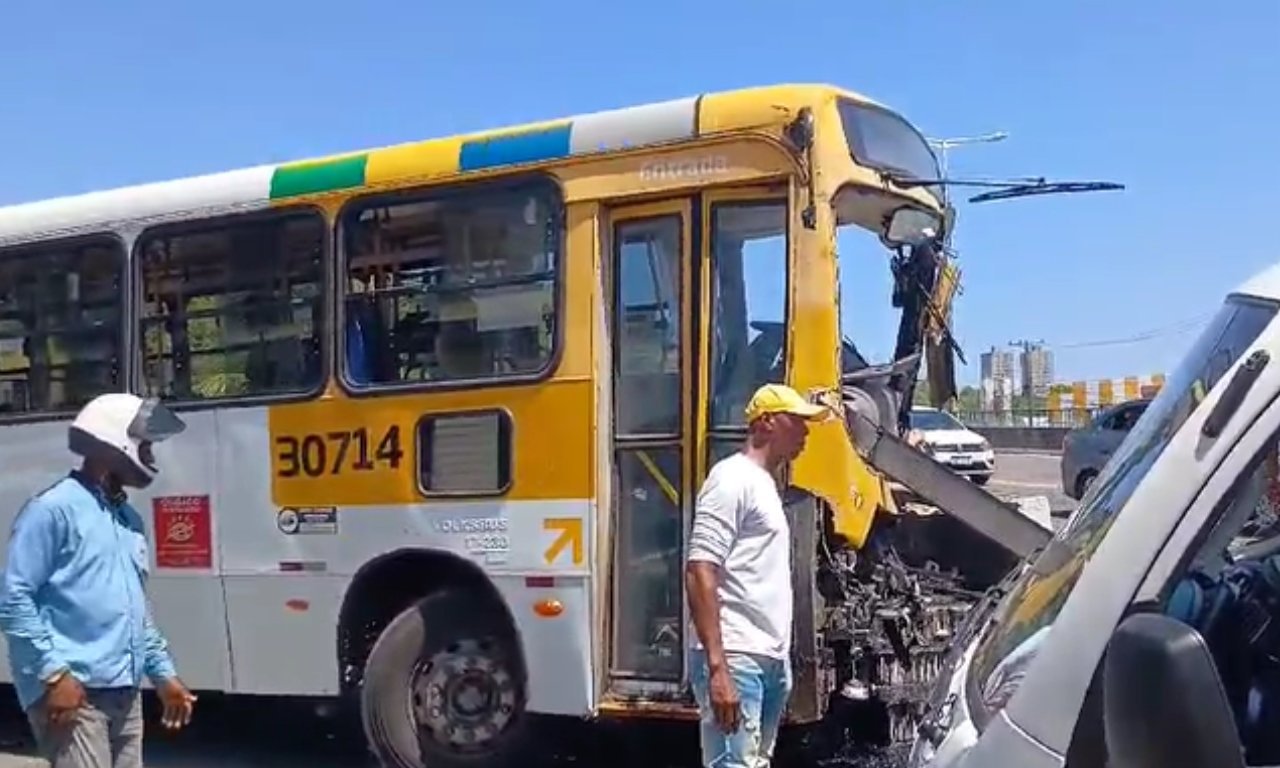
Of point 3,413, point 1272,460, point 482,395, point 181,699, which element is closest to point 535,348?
point 482,395

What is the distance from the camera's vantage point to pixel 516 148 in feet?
26.4

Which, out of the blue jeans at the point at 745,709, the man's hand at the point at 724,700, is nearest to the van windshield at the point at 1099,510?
the man's hand at the point at 724,700

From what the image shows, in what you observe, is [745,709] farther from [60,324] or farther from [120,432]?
[60,324]

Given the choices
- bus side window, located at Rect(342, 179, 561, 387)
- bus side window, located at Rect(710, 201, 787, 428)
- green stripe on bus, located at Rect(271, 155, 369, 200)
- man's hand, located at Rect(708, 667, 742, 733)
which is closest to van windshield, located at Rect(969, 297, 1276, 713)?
man's hand, located at Rect(708, 667, 742, 733)

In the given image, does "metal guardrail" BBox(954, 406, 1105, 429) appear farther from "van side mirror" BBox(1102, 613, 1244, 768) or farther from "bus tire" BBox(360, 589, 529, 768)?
"van side mirror" BBox(1102, 613, 1244, 768)

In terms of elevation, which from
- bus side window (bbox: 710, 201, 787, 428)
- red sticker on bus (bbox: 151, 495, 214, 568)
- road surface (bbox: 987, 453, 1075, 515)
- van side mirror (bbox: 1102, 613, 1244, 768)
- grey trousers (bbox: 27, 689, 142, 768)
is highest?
bus side window (bbox: 710, 201, 787, 428)

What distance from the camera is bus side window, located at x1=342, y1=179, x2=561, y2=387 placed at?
7938 millimetres

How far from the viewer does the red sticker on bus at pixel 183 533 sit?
29.1ft

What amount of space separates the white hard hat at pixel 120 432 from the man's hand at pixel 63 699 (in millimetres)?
697

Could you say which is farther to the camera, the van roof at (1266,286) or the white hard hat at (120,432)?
the white hard hat at (120,432)

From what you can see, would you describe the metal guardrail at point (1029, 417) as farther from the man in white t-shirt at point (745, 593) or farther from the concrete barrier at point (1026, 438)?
the man in white t-shirt at point (745, 593)

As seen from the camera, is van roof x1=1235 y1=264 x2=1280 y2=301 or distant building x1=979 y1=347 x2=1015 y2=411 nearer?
van roof x1=1235 y1=264 x2=1280 y2=301

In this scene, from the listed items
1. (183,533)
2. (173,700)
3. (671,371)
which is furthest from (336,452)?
(173,700)

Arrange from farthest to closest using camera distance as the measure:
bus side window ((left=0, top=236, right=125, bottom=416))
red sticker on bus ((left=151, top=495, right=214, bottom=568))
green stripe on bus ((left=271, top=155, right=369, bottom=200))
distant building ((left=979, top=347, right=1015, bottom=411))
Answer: distant building ((left=979, top=347, right=1015, bottom=411)) → bus side window ((left=0, top=236, right=125, bottom=416)) → red sticker on bus ((left=151, top=495, right=214, bottom=568)) → green stripe on bus ((left=271, top=155, right=369, bottom=200))
